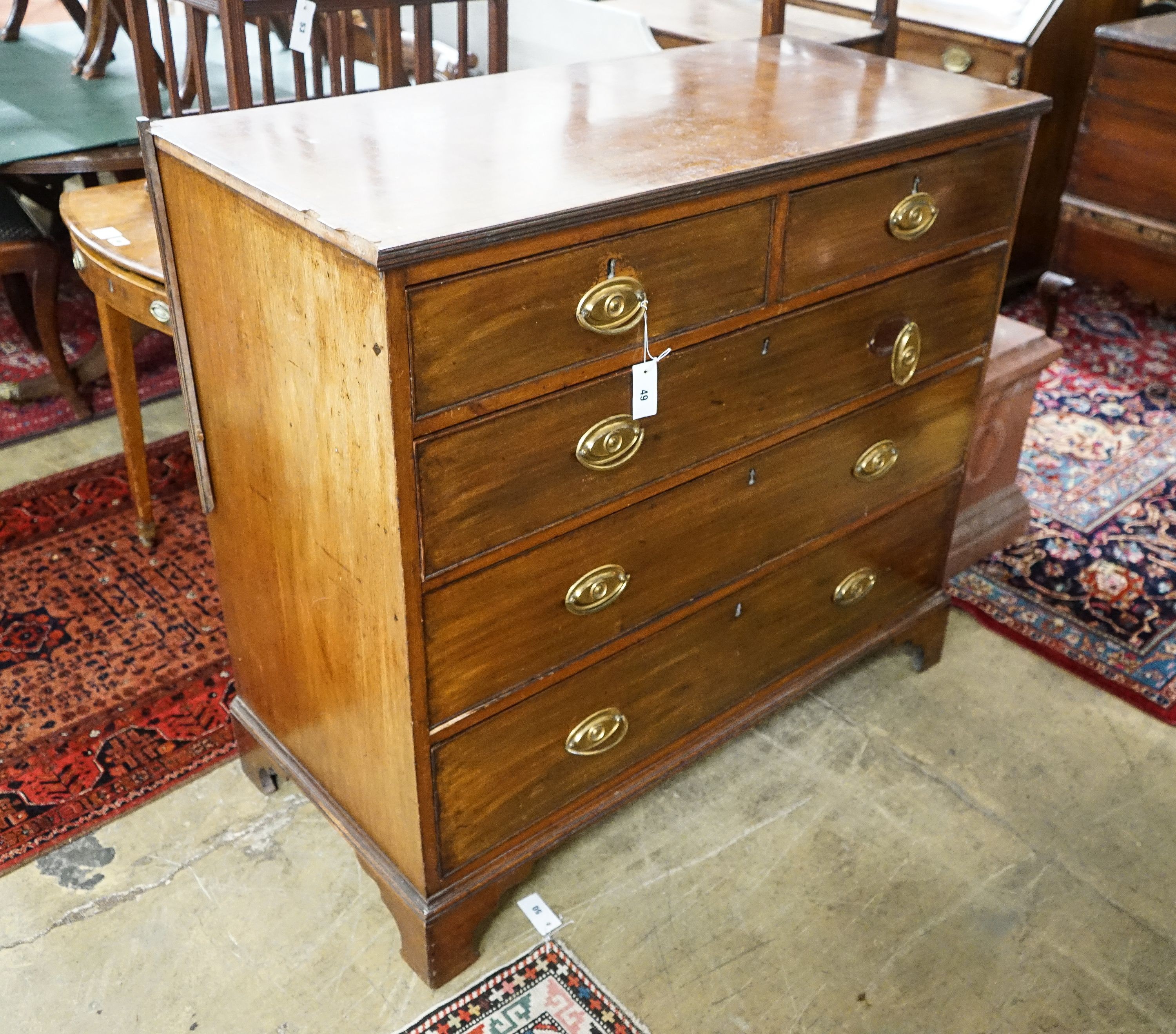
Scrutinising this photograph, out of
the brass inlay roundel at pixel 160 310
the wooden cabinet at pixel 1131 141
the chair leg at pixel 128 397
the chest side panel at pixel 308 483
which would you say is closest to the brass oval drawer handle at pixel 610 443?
the chest side panel at pixel 308 483

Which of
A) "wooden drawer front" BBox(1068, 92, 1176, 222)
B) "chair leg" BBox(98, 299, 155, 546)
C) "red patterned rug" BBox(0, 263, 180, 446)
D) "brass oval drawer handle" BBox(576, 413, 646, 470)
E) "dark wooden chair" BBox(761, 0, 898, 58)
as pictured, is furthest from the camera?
"wooden drawer front" BBox(1068, 92, 1176, 222)

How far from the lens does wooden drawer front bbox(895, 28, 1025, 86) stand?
3418 millimetres

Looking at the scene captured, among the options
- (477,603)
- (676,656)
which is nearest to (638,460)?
(477,603)

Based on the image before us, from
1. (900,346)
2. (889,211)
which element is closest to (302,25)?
(889,211)

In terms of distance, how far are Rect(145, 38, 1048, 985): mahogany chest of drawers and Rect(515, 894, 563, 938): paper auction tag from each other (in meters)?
0.11

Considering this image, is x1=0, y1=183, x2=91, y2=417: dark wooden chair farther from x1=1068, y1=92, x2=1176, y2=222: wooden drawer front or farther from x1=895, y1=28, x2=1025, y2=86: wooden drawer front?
x1=1068, y1=92, x2=1176, y2=222: wooden drawer front

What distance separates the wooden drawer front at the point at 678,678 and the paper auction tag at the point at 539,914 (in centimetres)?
18

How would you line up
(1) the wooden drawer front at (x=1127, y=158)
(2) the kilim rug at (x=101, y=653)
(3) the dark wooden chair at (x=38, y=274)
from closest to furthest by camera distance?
(2) the kilim rug at (x=101, y=653)
(3) the dark wooden chair at (x=38, y=274)
(1) the wooden drawer front at (x=1127, y=158)

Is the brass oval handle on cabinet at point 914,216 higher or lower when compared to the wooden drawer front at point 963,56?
higher

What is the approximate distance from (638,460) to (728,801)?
2.59 feet

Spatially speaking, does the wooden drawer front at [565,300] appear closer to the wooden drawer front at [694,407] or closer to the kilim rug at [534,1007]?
the wooden drawer front at [694,407]

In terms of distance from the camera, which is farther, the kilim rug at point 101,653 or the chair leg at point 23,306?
the chair leg at point 23,306

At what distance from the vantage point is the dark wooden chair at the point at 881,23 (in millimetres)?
2252

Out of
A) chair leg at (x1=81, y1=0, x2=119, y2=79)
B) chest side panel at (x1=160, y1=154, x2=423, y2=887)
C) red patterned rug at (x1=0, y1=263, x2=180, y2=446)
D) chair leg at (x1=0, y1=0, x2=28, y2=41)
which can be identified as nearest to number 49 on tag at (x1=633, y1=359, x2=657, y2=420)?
chest side panel at (x1=160, y1=154, x2=423, y2=887)
